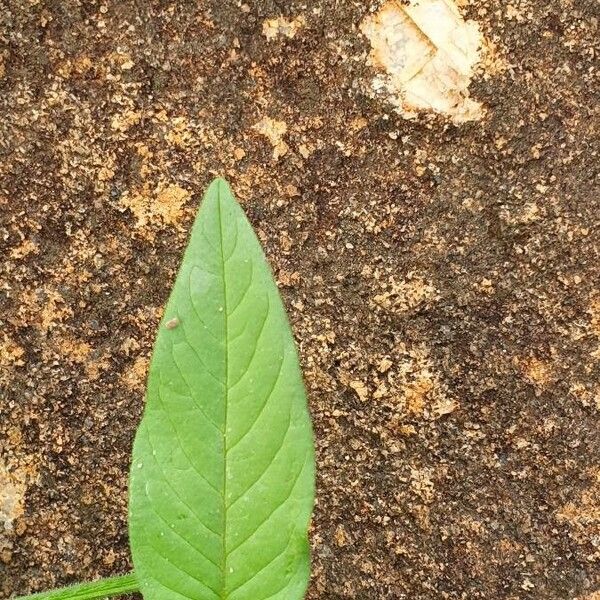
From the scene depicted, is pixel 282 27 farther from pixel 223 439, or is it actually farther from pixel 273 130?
pixel 223 439

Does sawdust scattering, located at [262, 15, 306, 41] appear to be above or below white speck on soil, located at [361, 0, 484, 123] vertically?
above

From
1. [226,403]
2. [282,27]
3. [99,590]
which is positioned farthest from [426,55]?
[99,590]

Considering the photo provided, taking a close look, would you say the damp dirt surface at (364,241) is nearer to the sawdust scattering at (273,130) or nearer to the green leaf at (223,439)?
the sawdust scattering at (273,130)

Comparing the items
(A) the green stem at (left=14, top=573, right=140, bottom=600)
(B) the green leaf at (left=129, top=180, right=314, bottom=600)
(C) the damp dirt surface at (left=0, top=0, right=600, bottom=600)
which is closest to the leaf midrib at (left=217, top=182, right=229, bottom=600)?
(B) the green leaf at (left=129, top=180, right=314, bottom=600)

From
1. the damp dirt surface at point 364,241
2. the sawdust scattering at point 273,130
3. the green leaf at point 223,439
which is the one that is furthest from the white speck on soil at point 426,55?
the green leaf at point 223,439

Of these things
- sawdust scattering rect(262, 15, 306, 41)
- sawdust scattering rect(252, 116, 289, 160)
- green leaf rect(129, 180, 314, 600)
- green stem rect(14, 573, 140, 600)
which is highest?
sawdust scattering rect(262, 15, 306, 41)

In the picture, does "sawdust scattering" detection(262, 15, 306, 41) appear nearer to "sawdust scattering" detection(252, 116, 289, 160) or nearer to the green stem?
"sawdust scattering" detection(252, 116, 289, 160)
